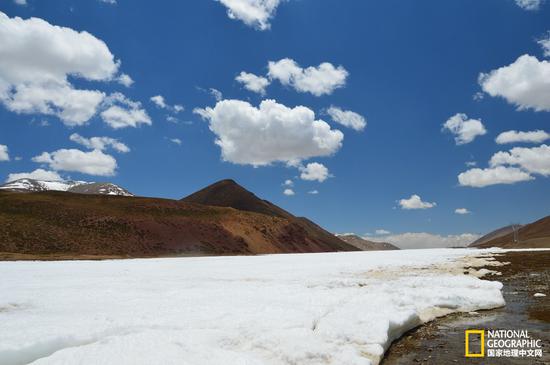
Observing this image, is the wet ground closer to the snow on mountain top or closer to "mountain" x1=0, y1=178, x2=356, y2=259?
the snow on mountain top

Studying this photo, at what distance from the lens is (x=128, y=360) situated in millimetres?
6527

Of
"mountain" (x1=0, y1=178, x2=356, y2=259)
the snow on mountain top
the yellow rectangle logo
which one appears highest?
"mountain" (x1=0, y1=178, x2=356, y2=259)

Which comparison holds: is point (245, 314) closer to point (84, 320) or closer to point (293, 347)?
point (293, 347)

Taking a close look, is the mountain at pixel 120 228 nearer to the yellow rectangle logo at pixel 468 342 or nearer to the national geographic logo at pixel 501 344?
the yellow rectangle logo at pixel 468 342

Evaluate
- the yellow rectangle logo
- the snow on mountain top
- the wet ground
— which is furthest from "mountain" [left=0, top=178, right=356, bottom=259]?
the yellow rectangle logo

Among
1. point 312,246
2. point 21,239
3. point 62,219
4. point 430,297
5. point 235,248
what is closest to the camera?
point 430,297

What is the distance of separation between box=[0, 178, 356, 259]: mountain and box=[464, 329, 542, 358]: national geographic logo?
53.9 meters

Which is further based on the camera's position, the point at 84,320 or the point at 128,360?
the point at 84,320

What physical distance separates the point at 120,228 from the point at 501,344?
276 ft

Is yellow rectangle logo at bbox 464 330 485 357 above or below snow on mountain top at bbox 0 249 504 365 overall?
below

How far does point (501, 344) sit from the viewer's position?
29.8 ft

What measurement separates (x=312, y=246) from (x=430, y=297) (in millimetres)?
126748

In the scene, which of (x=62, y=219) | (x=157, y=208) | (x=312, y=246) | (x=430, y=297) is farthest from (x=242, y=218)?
(x=430, y=297)

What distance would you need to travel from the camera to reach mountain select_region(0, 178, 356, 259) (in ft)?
226
